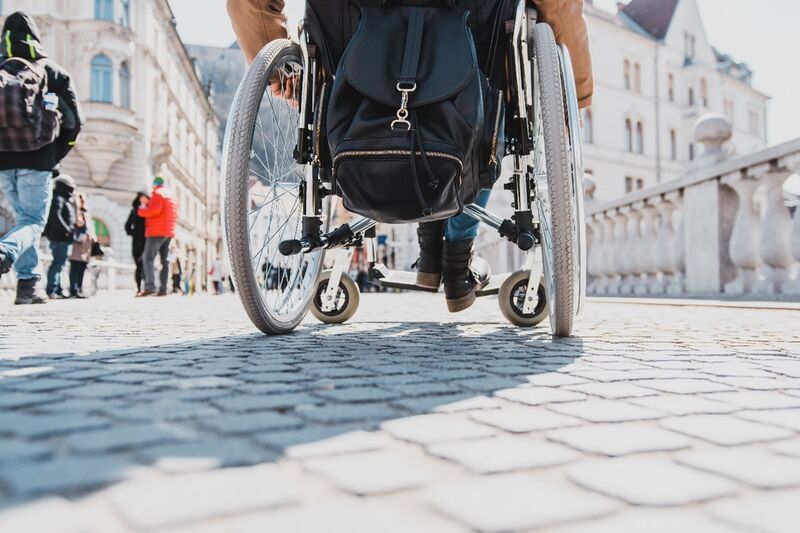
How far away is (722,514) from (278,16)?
2.54 meters

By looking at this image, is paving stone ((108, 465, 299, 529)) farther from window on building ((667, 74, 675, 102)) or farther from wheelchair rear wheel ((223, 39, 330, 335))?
window on building ((667, 74, 675, 102))

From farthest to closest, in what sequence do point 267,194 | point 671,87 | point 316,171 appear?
point 671,87 < point 267,194 < point 316,171

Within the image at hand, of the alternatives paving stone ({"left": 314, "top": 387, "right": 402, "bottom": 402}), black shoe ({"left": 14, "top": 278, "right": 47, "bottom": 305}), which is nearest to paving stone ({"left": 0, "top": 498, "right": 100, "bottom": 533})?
paving stone ({"left": 314, "top": 387, "right": 402, "bottom": 402})

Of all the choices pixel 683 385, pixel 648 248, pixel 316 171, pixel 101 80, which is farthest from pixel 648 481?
pixel 101 80

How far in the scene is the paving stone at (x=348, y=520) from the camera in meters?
0.75

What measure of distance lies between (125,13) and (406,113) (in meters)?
28.3

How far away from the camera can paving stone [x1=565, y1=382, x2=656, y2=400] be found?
5.05 feet

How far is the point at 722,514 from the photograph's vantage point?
0.82 metres

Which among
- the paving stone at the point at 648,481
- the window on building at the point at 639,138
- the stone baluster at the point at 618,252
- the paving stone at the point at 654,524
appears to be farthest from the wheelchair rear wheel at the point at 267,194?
the window on building at the point at 639,138

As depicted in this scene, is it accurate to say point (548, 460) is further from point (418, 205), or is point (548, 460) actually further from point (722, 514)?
point (418, 205)

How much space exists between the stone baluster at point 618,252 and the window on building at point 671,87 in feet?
115

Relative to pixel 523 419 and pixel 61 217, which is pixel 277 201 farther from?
pixel 61 217

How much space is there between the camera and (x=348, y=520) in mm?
773

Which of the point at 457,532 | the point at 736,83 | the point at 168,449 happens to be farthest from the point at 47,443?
the point at 736,83
